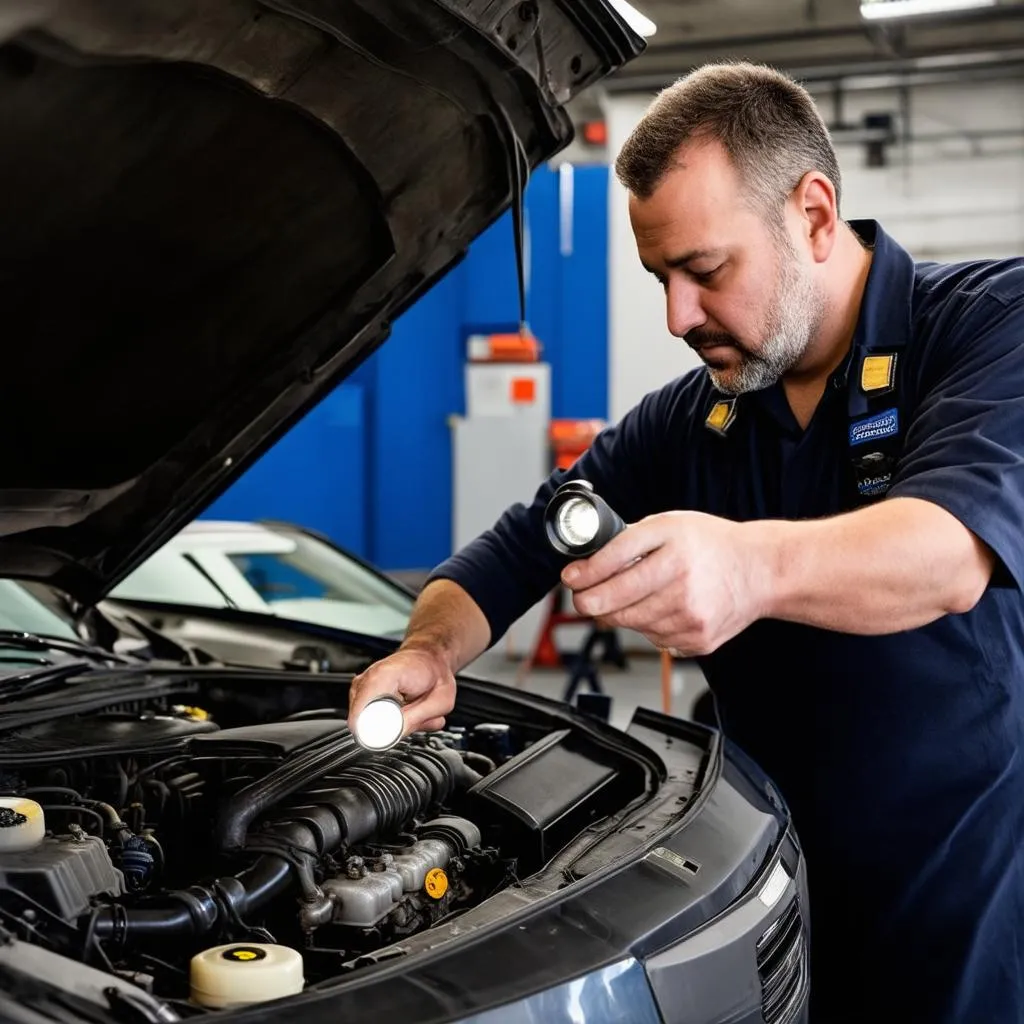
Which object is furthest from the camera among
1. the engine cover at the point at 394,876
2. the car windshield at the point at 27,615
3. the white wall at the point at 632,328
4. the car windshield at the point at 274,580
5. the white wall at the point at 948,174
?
the white wall at the point at 948,174

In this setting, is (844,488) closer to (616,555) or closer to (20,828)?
(616,555)

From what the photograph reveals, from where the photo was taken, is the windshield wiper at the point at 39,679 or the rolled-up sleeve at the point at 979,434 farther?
→ the windshield wiper at the point at 39,679

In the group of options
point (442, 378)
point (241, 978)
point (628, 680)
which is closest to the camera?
point (241, 978)

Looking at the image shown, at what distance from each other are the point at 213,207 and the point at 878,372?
3.20 ft

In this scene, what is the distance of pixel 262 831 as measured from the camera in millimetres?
1486

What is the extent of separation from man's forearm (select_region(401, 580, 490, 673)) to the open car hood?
1.37 feet

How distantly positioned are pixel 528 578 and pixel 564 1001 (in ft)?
3.35

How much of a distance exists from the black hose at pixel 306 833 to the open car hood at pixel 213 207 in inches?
28.2

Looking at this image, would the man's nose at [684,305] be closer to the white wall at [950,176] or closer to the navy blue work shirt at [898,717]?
the navy blue work shirt at [898,717]

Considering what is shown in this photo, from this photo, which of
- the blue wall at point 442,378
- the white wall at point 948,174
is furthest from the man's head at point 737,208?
the white wall at point 948,174

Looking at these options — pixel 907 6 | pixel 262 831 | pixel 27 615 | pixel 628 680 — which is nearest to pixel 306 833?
pixel 262 831

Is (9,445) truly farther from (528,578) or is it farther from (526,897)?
(526,897)

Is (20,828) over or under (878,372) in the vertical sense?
under

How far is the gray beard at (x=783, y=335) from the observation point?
1695 millimetres
